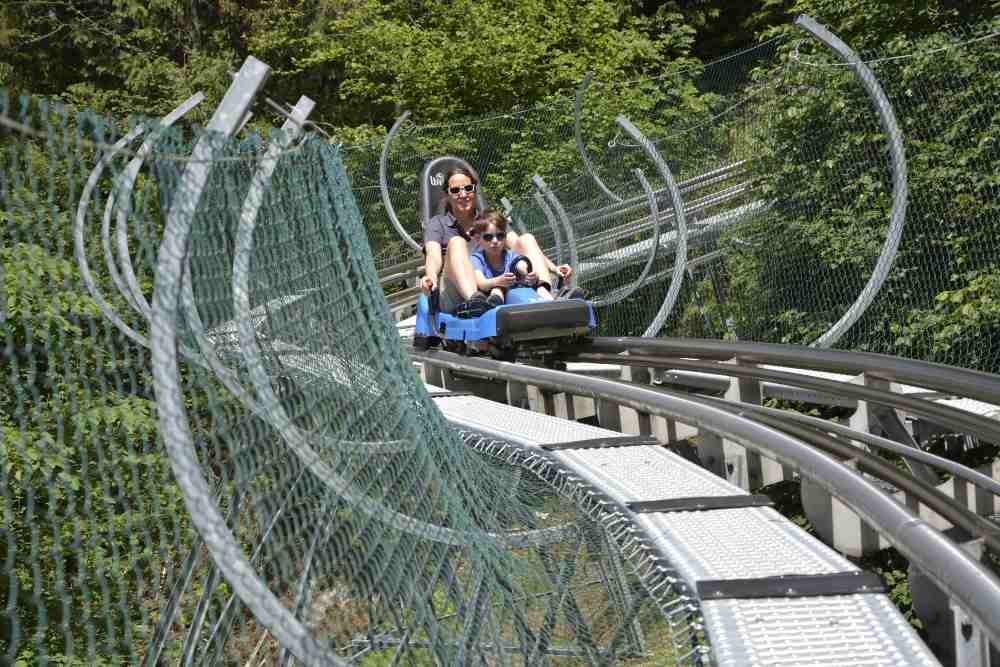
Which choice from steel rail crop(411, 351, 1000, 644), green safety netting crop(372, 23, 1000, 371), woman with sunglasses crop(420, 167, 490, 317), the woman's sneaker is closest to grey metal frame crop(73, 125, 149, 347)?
steel rail crop(411, 351, 1000, 644)

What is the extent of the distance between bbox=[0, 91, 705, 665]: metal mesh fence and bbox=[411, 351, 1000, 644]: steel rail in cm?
50

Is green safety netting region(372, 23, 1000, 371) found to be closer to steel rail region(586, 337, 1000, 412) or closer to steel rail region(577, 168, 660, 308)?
steel rail region(577, 168, 660, 308)

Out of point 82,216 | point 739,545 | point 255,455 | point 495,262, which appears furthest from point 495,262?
point 82,216

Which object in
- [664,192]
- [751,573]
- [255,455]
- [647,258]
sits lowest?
[751,573]

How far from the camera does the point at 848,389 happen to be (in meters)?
5.12

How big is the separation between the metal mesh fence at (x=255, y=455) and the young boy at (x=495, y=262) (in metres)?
3.65

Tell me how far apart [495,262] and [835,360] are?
115 inches

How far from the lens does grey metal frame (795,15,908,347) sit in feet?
20.6

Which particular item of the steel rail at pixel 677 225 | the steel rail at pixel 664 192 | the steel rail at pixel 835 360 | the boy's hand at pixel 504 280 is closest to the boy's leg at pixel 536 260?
the boy's hand at pixel 504 280

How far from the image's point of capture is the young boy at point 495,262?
7.66 metres

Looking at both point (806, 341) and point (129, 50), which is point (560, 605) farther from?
point (129, 50)

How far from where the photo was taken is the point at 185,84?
24312 mm

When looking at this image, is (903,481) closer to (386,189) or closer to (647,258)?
(647,258)

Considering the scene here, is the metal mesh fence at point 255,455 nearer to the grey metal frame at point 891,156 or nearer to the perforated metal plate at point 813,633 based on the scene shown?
the perforated metal plate at point 813,633
